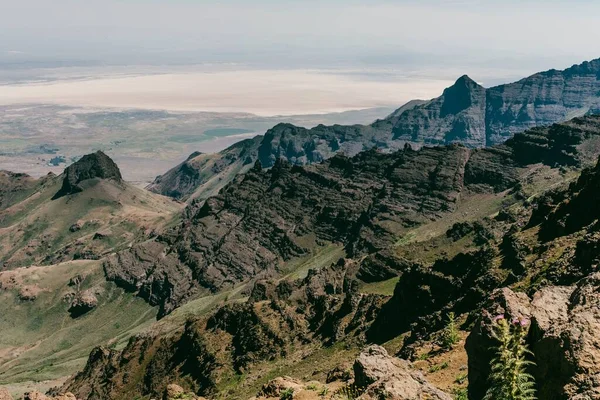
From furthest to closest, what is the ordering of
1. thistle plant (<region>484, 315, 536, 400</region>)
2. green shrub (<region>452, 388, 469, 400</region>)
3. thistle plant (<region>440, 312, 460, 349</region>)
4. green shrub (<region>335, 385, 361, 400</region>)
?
thistle plant (<region>440, 312, 460, 349</region>) → green shrub (<region>452, 388, 469, 400</region>) → green shrub (<region>335, 385, 361, 400</region>) → thistle plant (<region>484, 315, 536, 400</region>)

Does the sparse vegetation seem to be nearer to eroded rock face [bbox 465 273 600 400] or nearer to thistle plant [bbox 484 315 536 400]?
eroded rock face [bbox 465 273 600 400]

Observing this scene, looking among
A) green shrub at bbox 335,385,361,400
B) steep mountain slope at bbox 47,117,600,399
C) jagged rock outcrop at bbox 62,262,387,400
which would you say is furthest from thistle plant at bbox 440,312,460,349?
jagged rock outcrop at bbox 62,262,387,400

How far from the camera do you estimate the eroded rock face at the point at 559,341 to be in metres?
20.0

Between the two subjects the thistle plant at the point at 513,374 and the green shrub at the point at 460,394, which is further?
the green shrub at the point at 460,394

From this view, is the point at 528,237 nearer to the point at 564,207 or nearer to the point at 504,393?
the point at 564,207

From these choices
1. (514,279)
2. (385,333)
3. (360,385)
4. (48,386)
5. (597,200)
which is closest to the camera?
(360,385)

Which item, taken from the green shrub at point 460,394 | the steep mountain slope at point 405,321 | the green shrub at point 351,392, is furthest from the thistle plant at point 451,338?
the green shrub at point 351,392

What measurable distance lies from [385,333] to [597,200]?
3433cm

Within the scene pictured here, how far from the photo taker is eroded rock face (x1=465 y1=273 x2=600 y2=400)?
20000 millimetres

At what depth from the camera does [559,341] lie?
69.6 feet

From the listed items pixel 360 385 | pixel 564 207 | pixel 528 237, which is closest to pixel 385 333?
pixel 528 237

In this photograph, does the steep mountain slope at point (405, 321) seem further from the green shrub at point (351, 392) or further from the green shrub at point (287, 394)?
the green shrub at point (287, 394)

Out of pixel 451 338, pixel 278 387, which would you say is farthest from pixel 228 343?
pixel 278 387

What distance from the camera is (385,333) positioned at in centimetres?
8275
